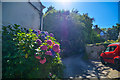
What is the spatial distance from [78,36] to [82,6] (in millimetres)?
7383

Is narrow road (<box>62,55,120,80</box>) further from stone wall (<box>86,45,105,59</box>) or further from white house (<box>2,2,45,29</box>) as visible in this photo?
Answer: white house (<box>2,2,45,29</box>)

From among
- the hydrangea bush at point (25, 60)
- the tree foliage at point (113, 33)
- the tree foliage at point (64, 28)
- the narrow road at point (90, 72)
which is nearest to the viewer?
the hydrangea bush at point (25, 60)

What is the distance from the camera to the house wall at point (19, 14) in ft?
13.9

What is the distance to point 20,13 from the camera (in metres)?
5.23

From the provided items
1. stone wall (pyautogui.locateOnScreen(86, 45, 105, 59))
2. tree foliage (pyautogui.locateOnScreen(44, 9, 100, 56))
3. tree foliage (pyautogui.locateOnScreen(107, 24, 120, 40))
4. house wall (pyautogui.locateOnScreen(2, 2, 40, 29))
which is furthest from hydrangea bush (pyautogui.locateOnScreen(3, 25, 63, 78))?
tree foliage (pyautogui.locateOnScreen(107, 24, 120, 40))

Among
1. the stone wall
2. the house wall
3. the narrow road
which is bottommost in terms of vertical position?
the narrow road

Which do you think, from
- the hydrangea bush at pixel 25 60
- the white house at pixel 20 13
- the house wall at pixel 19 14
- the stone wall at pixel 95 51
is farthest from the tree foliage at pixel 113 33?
the hydrangea bush at pixel 25 60

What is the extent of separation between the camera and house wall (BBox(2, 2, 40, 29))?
4227mm

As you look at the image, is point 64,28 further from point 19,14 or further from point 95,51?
point 19,14

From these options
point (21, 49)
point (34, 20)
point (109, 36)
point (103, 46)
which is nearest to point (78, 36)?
point (103, 46)

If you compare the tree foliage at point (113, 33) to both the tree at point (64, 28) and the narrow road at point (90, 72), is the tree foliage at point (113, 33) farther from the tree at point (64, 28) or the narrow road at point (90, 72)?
the narrow road at point (90, 72)

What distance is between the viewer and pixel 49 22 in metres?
11.4

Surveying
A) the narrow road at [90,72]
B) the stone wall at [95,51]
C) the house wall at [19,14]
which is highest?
the house wall at [19,14]

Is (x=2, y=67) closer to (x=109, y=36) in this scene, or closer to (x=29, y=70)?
(x=29, y=70)
